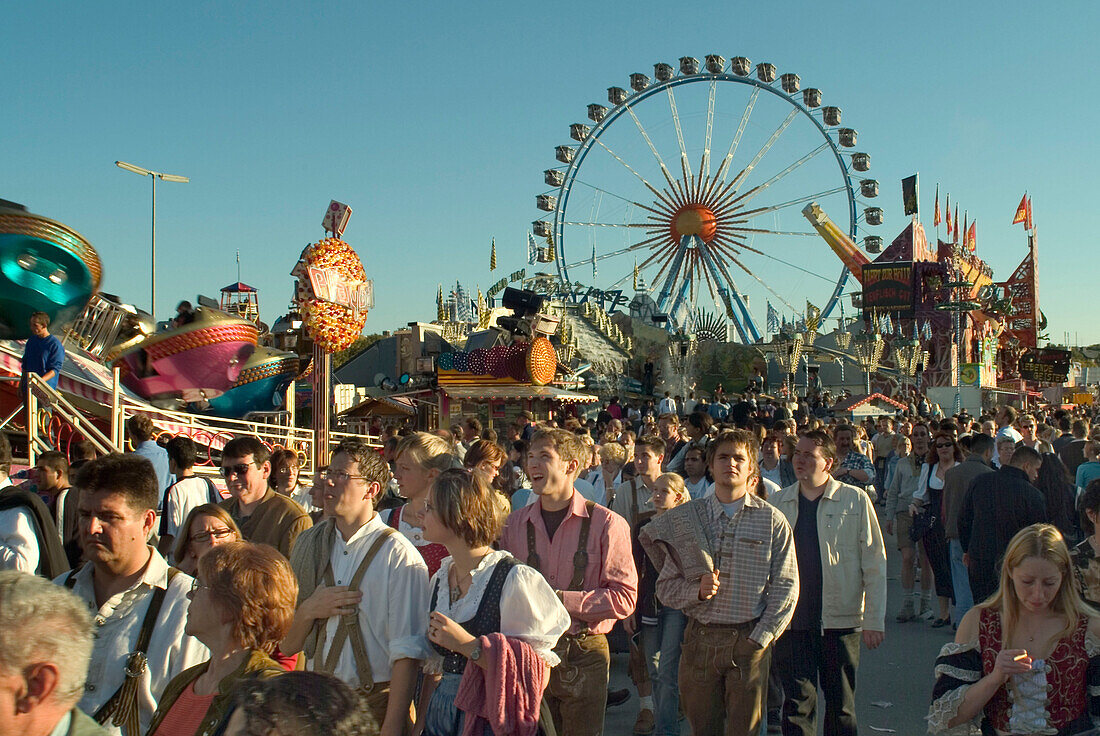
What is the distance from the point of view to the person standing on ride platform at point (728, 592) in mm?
3861

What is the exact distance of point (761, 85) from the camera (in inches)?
1467

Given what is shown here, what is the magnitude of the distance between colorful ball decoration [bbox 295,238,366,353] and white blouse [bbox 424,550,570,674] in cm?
905

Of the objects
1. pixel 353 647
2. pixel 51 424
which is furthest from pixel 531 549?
pixel 51 424

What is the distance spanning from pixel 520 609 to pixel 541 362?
21014 millimetres

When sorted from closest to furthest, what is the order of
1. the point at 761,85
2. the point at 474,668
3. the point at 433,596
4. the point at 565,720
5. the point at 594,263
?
the point at 474,668 → the point at 433,596 → the point at 565,720 → the point at 761,85 → the point at 594,263

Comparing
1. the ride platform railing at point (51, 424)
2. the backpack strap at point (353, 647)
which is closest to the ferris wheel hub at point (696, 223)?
the ride platform railing at point (51, 424)

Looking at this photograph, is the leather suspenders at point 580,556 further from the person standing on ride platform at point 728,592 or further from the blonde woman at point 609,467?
the blonde woman at point 609,467

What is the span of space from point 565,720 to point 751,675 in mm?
796

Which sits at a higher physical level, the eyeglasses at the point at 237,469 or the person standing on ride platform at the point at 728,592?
the eyeglasses at the point at 237,469

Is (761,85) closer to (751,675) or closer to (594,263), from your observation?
(594,263)

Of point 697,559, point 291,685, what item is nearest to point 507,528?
point 697,559

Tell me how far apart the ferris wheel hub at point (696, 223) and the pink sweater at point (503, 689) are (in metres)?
38.1

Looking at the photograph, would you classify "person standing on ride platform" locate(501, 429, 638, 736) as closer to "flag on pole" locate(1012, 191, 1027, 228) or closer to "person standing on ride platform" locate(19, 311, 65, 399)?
"person standing on ride platform" locate(19, 311, 65, 399)

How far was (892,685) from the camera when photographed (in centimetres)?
576
